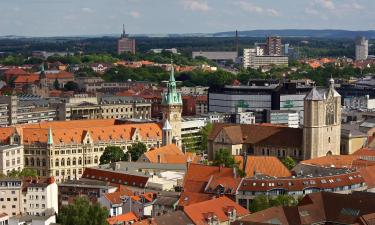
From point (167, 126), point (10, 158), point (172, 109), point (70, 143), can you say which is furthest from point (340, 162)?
point (10, 158)

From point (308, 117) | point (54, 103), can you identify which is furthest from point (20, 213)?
point (54, 103)

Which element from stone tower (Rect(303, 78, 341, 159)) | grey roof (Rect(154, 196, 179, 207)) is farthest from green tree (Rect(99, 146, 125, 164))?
grey roof (Rect(154, 196, 179, 207))

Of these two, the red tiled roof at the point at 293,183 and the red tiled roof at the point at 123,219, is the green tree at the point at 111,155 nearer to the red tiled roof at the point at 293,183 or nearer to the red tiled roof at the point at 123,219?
the red tiled roof at the point at 293,183

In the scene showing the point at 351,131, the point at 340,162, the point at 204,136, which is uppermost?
the point at 351,131

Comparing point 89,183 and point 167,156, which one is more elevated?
point 167,156

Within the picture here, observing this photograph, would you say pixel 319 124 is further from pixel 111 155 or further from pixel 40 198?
pixel 40 198

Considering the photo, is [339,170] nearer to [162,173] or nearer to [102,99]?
[162,173]

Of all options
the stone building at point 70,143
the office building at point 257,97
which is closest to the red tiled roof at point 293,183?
the stone building at point 70,143
